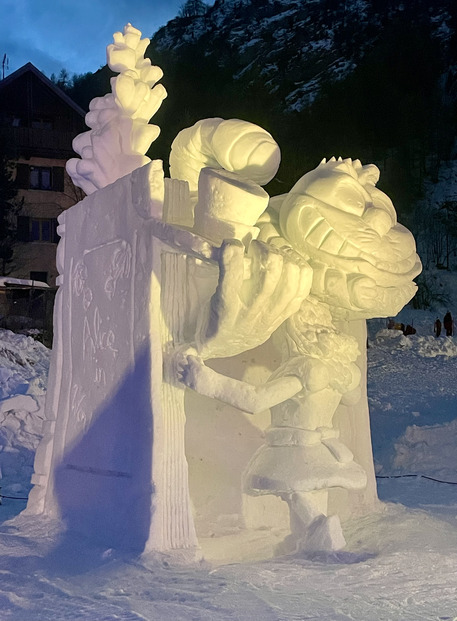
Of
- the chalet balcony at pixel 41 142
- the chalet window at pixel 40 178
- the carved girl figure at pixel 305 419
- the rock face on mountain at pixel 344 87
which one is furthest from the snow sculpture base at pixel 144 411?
the chalet window at pixel 40 178

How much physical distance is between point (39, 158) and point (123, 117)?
1975cm

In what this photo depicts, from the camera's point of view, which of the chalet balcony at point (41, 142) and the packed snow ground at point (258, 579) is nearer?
the packed snow ground at point (258, 579)

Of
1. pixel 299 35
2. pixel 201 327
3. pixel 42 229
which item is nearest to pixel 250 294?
pixel 201 327

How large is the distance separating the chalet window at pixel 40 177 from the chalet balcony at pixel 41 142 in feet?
1.23

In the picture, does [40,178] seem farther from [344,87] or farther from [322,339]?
[322,339]

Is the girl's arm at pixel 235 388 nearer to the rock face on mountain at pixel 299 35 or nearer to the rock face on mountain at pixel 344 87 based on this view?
the rock face on mountain at pixel 344 87

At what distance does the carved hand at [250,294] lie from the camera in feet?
11.3

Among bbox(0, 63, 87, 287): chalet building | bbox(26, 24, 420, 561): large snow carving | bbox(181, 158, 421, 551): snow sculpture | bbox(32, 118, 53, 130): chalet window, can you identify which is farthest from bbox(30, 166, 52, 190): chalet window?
bbox(181, 158, 421, 551): snow sculpture

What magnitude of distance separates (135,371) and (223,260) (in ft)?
2.25

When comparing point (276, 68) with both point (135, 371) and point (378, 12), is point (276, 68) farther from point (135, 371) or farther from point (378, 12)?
point (135, 371)

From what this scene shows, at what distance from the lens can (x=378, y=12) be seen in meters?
51.1

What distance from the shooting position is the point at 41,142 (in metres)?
22.8

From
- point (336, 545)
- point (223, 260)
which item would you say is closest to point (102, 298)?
point (223, 260)

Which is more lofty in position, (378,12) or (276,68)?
(378,12)
